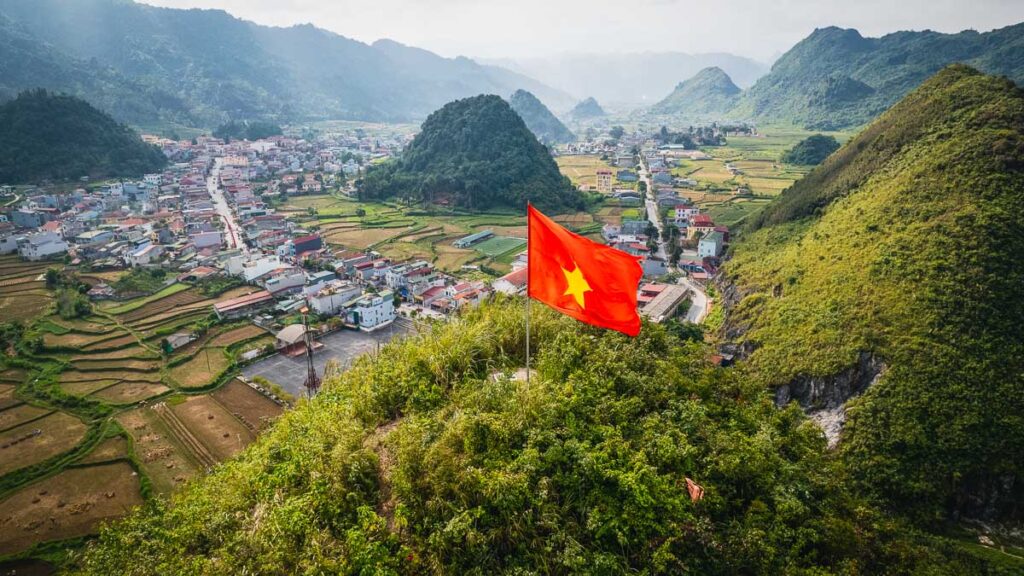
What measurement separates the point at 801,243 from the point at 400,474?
29210 millimetres

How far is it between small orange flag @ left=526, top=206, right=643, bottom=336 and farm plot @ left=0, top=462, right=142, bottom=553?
1668cm

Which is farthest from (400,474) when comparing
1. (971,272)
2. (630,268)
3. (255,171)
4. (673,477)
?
(255,171)

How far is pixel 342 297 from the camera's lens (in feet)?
107

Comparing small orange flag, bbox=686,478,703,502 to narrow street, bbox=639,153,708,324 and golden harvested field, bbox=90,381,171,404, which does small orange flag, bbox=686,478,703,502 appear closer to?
golden harvested field, bbox=90,381,171,404

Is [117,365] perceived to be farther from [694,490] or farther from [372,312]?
[694,490]

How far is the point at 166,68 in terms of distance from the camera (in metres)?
131

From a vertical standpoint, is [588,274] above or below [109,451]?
above

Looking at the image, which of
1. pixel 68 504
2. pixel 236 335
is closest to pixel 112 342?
pixel 236 335

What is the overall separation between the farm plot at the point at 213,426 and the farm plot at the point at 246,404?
0.23m

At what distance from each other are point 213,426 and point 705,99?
19792 centimetres

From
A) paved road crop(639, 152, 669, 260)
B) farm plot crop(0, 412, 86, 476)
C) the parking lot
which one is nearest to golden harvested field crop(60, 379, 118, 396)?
farm plot crop(0, 412, 86, 476)

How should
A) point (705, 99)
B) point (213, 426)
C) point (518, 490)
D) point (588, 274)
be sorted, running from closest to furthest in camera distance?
point (518, 490), point (588, 274), point (213, 426), point (705, 99)

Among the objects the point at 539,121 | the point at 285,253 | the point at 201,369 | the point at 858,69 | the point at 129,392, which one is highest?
the point at 858,69

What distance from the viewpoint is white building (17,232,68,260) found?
37.7m
